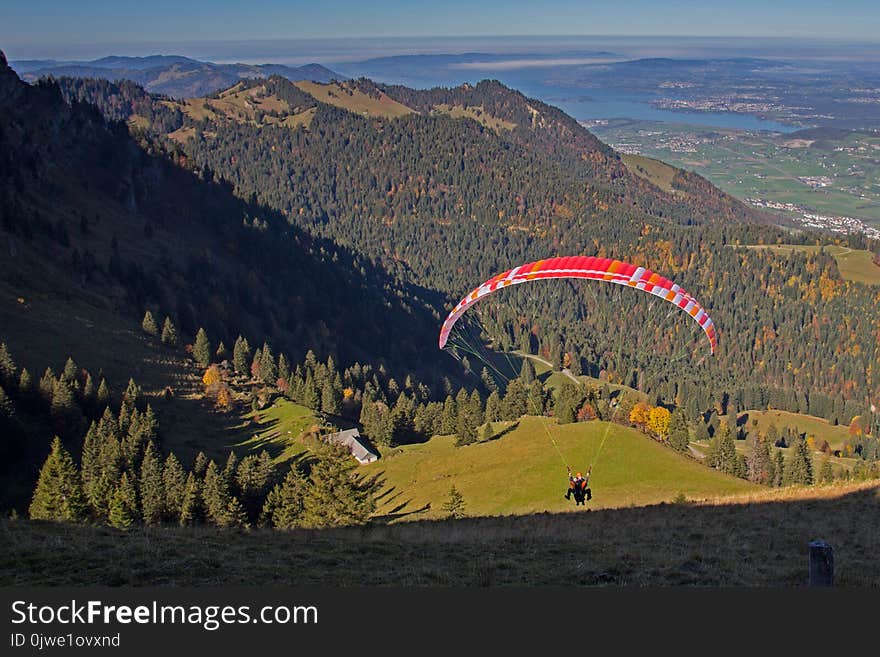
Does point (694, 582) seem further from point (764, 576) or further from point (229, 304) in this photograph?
point (229, 304)

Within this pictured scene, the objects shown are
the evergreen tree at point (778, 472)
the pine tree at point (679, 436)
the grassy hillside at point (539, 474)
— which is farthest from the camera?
the pine tree at point (679, 436)

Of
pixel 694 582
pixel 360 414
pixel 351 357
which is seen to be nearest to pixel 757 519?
pixel 694 582

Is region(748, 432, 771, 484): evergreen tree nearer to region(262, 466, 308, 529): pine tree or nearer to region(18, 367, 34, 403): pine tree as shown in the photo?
region(262, 466, 308, 529): pine tree

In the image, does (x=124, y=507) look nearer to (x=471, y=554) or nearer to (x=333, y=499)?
(x=333, y=499)

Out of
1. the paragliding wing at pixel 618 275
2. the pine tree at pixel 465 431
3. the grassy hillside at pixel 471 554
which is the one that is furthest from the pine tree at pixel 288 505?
the pine tree at pixel 465 431

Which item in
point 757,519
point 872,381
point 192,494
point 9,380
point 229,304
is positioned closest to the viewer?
point 757,519

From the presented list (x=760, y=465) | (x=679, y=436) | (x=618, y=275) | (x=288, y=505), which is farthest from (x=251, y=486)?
(x=760, y=465)

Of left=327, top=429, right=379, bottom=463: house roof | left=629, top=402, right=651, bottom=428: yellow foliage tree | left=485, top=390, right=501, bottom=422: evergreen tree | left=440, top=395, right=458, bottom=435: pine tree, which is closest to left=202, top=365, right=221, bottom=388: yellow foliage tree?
left=327, top=429, right=379, bottom=463: house roof

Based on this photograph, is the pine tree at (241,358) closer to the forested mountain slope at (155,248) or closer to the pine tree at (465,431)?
the forested mountain slope at (155,248)
